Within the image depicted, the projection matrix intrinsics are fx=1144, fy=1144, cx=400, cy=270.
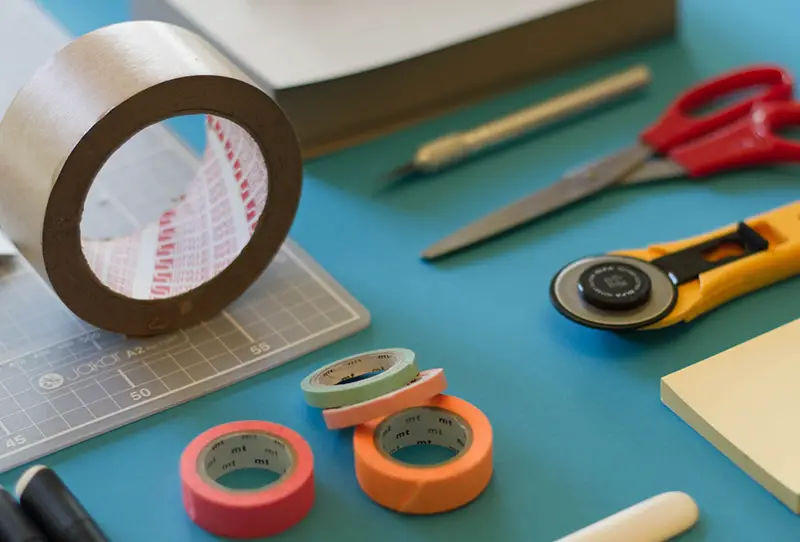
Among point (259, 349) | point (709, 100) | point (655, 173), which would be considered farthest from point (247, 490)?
point (709, 100)

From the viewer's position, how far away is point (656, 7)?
105 centimetres

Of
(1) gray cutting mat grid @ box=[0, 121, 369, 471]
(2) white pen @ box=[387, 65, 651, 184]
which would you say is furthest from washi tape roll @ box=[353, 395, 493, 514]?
(2) white pen @ box=[387, 65, 651, 184]

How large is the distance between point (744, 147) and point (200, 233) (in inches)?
16.5

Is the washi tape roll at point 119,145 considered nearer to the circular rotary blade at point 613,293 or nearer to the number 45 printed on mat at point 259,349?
the number 45 printed on mat at point 259,349

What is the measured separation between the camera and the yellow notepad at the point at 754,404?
2.06 feet

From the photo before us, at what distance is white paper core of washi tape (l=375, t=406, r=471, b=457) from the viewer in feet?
2.10

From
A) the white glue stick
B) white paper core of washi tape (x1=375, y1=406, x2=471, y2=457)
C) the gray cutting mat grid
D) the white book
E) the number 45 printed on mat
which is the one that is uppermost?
the white book

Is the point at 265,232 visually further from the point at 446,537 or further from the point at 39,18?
the point at 39,18

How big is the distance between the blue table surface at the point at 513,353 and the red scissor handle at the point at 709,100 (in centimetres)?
4

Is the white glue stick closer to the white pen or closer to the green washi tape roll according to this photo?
the green washi tape roll

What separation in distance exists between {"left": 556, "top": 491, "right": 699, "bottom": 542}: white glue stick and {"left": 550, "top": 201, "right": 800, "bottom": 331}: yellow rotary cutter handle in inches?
5.4

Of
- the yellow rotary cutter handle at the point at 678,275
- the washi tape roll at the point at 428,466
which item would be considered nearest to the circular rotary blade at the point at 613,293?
the yellow rotary cutter handle at the point at 678,275

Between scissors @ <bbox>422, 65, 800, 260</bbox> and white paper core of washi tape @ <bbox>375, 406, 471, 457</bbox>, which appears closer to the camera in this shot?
white paper core of washi tape @ <bbox>375, 406, 471, 457</bbox>

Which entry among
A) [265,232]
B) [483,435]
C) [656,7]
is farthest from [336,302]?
[656,7]
